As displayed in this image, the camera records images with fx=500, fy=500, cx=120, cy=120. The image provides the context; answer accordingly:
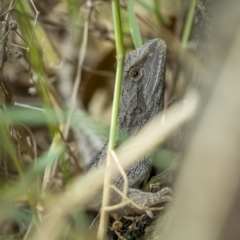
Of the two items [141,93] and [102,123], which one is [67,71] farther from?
[141,93]

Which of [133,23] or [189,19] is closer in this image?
[133,23]

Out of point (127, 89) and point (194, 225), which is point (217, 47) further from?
point (127, 89)

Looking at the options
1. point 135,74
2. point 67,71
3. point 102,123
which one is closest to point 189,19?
point 135,74

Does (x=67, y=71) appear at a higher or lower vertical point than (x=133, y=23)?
lower

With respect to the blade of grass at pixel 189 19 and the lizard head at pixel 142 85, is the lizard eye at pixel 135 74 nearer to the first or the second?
the lizard head at pixel 142 85

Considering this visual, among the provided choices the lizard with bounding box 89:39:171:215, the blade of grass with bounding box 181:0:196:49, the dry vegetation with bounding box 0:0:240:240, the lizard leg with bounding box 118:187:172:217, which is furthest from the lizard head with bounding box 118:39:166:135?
the lizard leg with bounding box 118:187:172:217

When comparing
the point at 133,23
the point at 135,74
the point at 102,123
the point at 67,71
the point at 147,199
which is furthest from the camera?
the point at 67,71

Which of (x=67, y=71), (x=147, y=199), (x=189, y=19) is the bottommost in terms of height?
(x=147, y=199)
